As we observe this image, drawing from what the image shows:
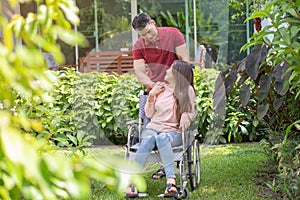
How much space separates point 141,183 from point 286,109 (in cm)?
354

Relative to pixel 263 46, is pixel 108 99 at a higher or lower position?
lower

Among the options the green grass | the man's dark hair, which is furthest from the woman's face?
the green grass

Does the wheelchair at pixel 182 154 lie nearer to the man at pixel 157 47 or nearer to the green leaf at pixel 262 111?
the man at pixel 157 47

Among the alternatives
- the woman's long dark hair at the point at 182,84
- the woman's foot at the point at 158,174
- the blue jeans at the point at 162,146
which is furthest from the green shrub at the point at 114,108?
the blue jeans at the point at 162,146

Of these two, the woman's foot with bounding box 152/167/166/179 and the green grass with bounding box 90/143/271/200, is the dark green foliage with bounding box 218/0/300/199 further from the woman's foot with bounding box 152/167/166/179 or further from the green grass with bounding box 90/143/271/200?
the woman's foot with bounding box 152/167/166/179

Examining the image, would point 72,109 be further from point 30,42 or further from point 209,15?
point 30,42

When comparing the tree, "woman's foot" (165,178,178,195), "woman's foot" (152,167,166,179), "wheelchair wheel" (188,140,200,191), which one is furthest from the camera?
"woman's foot" (152,167,166,179)

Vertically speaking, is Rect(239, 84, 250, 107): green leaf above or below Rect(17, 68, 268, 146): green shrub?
above

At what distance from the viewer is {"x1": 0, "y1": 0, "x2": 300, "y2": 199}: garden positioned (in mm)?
731

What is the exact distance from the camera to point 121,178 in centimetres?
81

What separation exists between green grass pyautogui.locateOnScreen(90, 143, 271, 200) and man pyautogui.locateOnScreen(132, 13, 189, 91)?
2.90ft

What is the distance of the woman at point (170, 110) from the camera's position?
4188 mm

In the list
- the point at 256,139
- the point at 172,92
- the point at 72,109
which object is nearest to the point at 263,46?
the point at 172,92

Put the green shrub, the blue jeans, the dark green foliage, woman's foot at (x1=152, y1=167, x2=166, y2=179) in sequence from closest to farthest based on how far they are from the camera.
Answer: the dark green foliage < the blue jeans < woman's foot at (x1=152, y1=167, x2=166, y2=179) < the green shrub
